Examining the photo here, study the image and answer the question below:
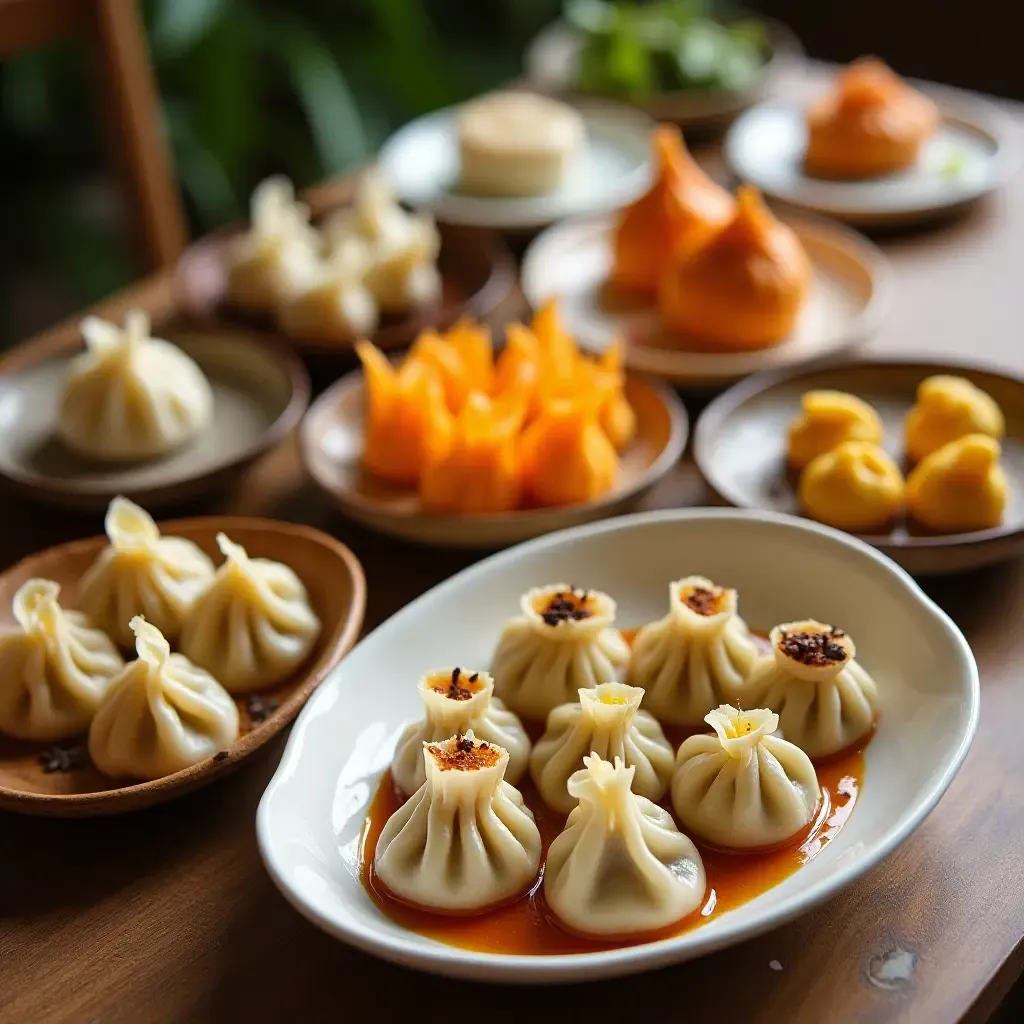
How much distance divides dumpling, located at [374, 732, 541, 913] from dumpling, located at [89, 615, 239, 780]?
0.77 feet

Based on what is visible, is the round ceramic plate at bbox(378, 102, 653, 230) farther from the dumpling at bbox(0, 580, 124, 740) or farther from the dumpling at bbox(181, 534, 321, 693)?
the dumpling at bbox(0, 580, 124, 740)

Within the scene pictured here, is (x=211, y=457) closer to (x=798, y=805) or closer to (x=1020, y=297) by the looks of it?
(x=798, y=805)

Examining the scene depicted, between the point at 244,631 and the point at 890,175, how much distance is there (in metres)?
1.56

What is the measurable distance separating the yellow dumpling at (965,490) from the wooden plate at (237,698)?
2.11 feet

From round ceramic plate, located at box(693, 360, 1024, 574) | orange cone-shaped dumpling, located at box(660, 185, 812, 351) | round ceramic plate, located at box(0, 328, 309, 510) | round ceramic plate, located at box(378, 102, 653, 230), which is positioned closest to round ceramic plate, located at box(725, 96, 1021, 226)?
round ceramic plate, located at box(378, 102, 653, 230)

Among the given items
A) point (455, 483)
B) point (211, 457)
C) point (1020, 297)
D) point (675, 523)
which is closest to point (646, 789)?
point (675, 523)

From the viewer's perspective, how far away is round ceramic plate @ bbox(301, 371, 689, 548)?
1.48 m

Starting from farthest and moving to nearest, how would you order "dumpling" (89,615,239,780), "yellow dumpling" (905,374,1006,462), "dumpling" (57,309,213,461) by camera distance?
"dumpling" (57,309,213,461) < "yellow dumpling" (905,374,1006,462) < "dumpling" (89,615,239,780)

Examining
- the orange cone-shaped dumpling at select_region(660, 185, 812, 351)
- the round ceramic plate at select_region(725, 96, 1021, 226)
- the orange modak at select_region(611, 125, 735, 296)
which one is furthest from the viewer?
the round ceramic plate at select_region(725, 96, 1021, 226)

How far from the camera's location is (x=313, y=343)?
1887 mm

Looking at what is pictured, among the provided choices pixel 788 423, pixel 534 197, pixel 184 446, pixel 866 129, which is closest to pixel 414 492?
pixel 184 446

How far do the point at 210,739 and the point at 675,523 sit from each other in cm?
53

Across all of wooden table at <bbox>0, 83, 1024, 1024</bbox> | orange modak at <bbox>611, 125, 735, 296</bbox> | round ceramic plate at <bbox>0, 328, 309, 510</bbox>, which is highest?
orange modak at <bbox>611, 125, 735, 296</bbox>

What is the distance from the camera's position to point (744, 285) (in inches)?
70.2
